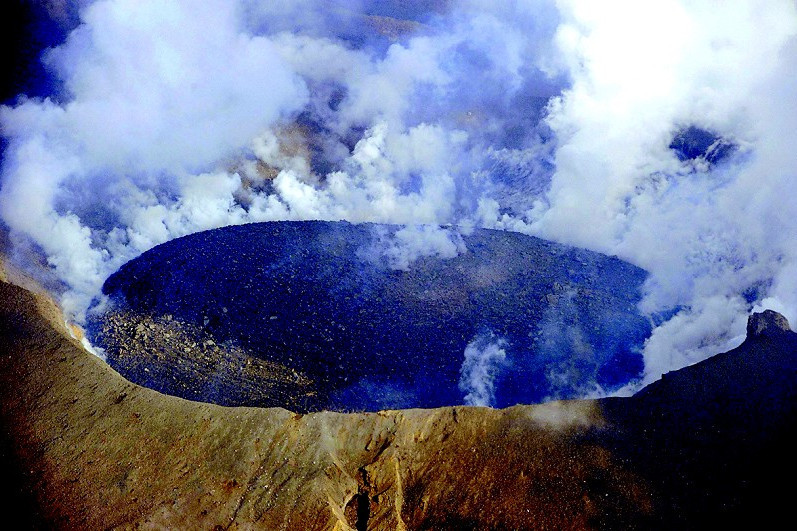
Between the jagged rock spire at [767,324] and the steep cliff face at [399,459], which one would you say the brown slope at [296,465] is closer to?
the steep cliff face at [399,459]

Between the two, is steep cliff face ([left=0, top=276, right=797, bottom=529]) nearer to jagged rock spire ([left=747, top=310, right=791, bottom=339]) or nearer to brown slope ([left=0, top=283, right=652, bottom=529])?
brown slope ([left=0, top=283, right=652, bottom=529])

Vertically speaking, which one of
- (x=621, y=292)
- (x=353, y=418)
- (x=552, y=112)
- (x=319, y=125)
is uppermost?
(x=552, y=112)

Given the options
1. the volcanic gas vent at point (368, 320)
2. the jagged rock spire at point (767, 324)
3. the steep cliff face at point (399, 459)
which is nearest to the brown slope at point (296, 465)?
the steep cliff face at point (399, 459)

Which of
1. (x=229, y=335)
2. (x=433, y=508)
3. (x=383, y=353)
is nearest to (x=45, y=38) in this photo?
(x=229, y=335)

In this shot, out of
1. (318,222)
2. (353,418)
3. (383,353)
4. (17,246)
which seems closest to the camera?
(353,418)

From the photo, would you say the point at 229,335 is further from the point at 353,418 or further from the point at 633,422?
the point at 633,422

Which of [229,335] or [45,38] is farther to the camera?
[45,38]

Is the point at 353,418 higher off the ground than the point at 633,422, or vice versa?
the point at 633,422
